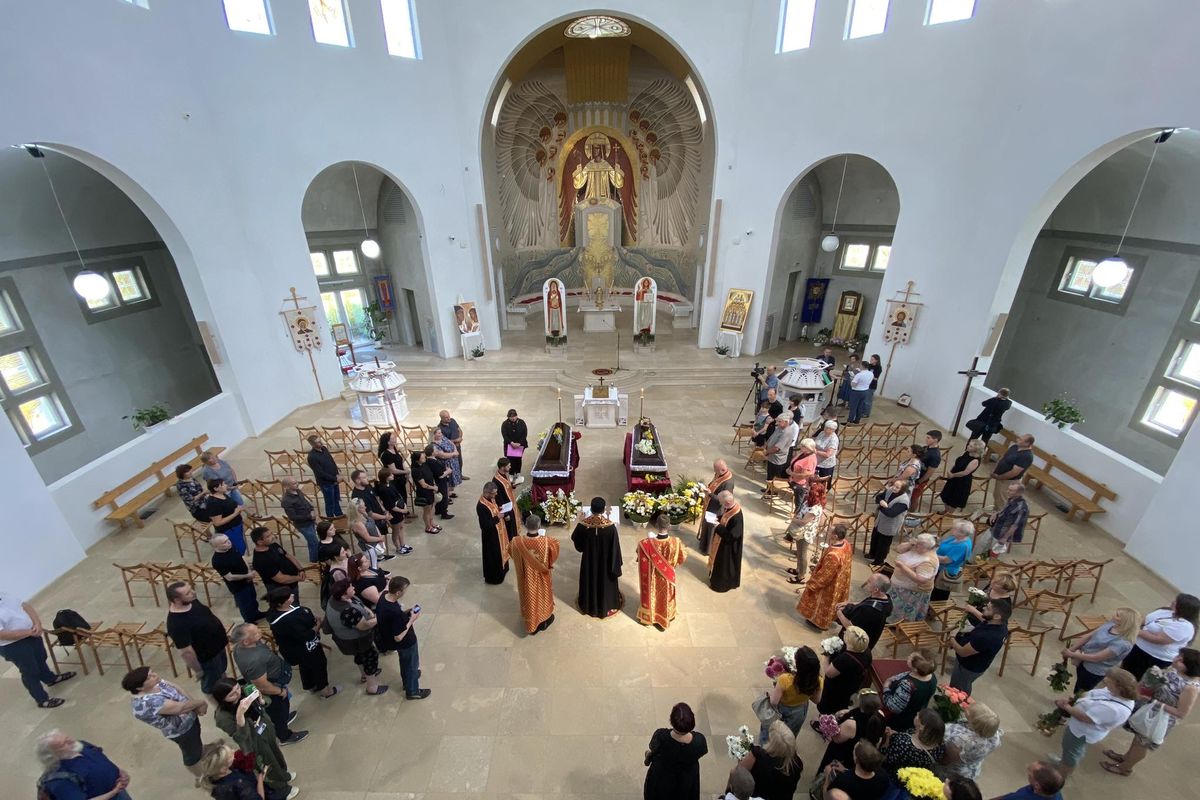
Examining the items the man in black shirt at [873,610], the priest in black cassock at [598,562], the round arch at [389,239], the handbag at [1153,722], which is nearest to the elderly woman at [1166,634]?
the handbag at [1153,722]

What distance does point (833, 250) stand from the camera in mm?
15539

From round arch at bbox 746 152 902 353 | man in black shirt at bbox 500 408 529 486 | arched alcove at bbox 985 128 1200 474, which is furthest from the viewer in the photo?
round arch at bbox 746 152 902 353

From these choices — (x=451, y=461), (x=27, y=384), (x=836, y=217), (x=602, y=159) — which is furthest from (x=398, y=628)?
(x=602, y=159)

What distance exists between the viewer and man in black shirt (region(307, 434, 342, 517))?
7.15 m

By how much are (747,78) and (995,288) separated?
25.3 feet

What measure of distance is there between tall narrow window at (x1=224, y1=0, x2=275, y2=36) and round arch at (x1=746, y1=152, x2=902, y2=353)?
12.2 m

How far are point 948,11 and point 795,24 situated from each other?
127 inches

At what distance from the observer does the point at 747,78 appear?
12773 mm

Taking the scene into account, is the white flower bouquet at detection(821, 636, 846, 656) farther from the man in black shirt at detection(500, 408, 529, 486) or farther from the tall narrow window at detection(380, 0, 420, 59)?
the tall narrow window at detection(380, 0, 420, 59)

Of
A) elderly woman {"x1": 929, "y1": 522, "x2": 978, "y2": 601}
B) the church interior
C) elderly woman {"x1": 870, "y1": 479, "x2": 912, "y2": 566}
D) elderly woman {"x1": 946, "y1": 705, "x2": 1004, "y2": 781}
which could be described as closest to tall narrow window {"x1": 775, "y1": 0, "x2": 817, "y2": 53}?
the church interior

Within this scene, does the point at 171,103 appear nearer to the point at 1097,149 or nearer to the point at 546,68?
the point at 546,68

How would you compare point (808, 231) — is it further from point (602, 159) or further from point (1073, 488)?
point (1073, 488)

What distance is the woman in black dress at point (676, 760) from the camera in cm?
333

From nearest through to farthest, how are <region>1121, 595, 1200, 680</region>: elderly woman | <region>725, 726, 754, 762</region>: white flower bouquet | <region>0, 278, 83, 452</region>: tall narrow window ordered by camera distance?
1. <region>725, 726, 754, 762</region>: white flower bouquet
2. <region>1121, 595, 1200, 680</region>: elderly woman
3. <region>0, 278, 83, 452</region>: tall narrow window
